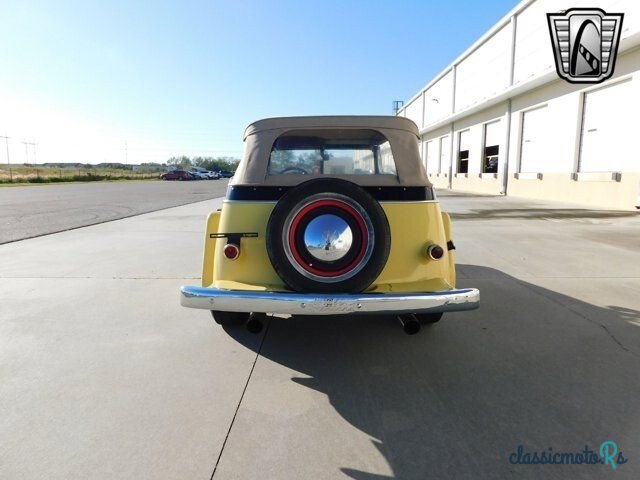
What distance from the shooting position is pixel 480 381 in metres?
2.94

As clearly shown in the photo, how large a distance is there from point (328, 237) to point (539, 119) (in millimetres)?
20080

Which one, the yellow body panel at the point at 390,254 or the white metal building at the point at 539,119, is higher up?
the white metal building at the point at 539,119

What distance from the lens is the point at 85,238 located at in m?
8.58

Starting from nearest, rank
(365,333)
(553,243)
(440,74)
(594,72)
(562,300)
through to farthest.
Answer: (365,333) < (562,300) < (553,243) < (594,72) < (440,74)

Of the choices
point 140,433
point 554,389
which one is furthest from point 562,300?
point 140,433

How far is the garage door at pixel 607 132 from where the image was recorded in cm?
1412

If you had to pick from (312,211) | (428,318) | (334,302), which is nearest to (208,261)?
(312,211)

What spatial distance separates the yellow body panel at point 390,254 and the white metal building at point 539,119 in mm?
13673

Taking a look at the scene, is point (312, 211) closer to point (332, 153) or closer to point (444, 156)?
point (332, 153)

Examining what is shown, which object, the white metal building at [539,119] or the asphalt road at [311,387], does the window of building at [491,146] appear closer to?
the white metal building at [539,119]

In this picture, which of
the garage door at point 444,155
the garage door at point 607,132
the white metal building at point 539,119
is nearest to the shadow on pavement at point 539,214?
the white metal building at point 539,119

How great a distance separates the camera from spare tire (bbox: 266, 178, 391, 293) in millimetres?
2969

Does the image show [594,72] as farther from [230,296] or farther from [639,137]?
[230,296]

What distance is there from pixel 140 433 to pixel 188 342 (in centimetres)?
127
